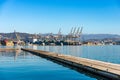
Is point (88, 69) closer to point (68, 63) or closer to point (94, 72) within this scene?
point (94, 72)

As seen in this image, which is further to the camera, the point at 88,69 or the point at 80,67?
the point at 80,67

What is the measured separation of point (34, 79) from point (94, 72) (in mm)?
5450

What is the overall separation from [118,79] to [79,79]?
6503 mm

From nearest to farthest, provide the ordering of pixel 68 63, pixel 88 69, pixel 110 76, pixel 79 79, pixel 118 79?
pixel 118 79
pixel 110 76
pixel 79 79
pixel 88 69
pixel 68 63

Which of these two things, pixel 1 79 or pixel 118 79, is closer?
pixel 118 79

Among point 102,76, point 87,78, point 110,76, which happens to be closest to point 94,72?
point 87,78

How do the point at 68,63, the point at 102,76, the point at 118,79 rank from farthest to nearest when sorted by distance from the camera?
the point at 68,63 < the point at 102,76 < the point at 118,79

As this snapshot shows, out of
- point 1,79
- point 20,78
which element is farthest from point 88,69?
point 1,79

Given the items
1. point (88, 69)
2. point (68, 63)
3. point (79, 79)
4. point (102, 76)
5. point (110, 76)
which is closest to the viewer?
point (110, 76)

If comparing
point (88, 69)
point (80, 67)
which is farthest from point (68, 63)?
point (88, 69)

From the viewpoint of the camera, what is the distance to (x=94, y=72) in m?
26.9

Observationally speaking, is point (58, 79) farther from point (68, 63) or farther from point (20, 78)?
point (68, 63)

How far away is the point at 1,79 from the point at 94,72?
8.32 m

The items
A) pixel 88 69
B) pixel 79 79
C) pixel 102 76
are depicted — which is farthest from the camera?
pixel 88 69
